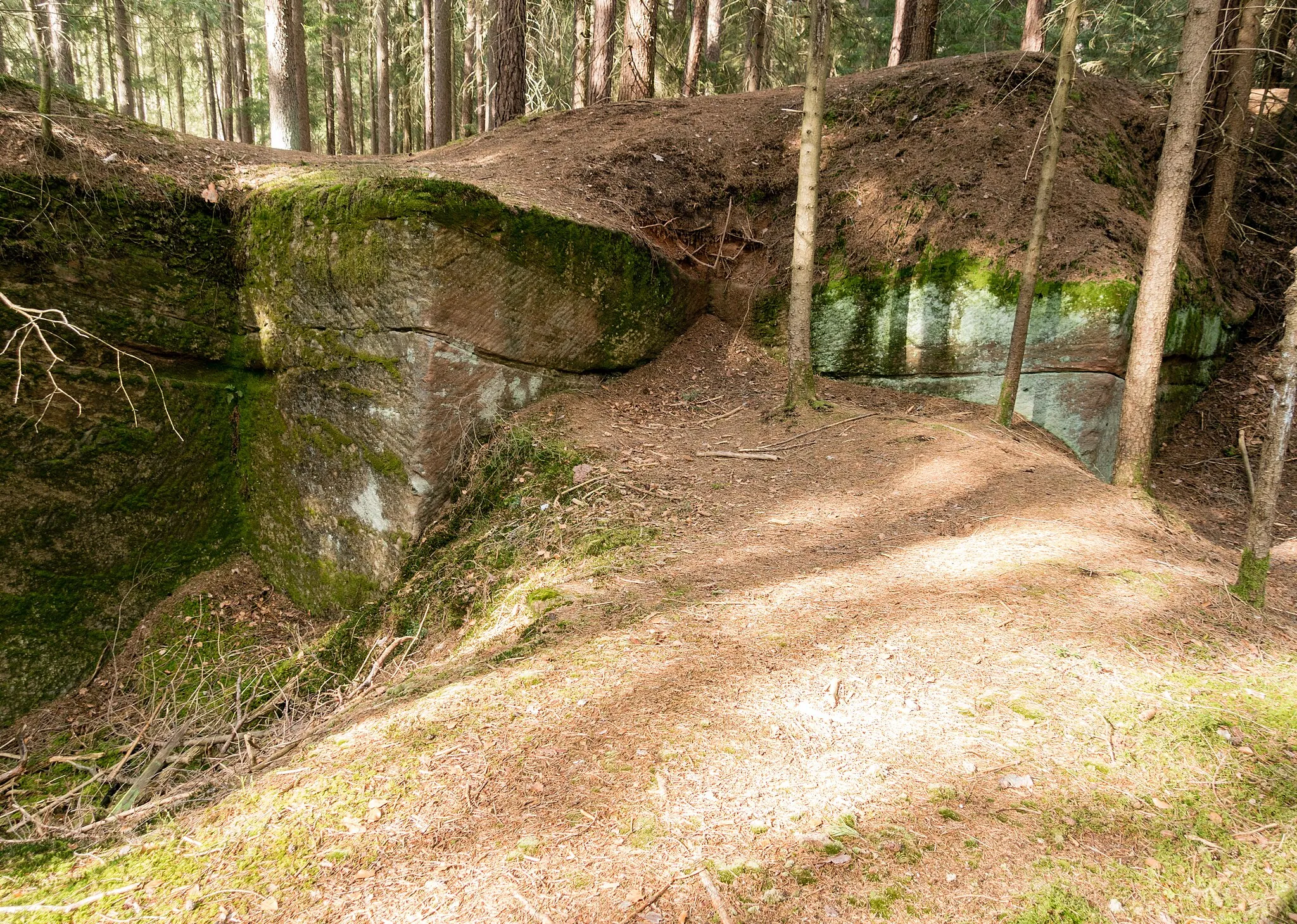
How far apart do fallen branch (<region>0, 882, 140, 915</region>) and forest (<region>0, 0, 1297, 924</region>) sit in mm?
18

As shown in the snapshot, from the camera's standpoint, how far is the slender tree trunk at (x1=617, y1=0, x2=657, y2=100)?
36.7 feet

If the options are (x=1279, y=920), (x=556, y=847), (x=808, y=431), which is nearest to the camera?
(x=1279, y=920)

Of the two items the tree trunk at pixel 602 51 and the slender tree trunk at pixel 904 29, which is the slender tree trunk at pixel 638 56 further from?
the slender tree trunk at pixel 904 29

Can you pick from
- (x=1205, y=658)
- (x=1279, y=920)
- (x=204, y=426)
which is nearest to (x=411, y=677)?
(x=1279, y=920)

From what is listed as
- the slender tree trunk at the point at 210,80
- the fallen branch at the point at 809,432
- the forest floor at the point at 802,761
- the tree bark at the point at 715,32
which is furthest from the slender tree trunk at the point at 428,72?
the forest floor at the point at 802,761

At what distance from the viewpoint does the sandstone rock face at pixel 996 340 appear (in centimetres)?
789

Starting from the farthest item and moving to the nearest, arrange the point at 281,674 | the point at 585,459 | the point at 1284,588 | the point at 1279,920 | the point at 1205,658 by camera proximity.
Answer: the point at 585,459 → the point at 281,674 → the point at 1284,588 → the point at 1205,658 → the point at 1279,920

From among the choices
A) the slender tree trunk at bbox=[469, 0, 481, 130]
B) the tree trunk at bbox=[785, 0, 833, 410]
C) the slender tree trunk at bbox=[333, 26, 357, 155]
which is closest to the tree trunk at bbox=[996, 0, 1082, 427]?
the tree trunk at bbox=[785, 0, 833, 410]

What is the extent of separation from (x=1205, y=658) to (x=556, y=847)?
3547 millimetres

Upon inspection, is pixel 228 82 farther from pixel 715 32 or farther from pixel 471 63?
pixel 715 32

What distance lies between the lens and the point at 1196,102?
19.5 feet

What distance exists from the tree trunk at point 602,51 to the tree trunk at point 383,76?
773 centimetres

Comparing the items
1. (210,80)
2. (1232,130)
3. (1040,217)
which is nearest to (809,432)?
(1040,217)

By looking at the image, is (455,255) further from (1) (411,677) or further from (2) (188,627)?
(2) (188,627)
